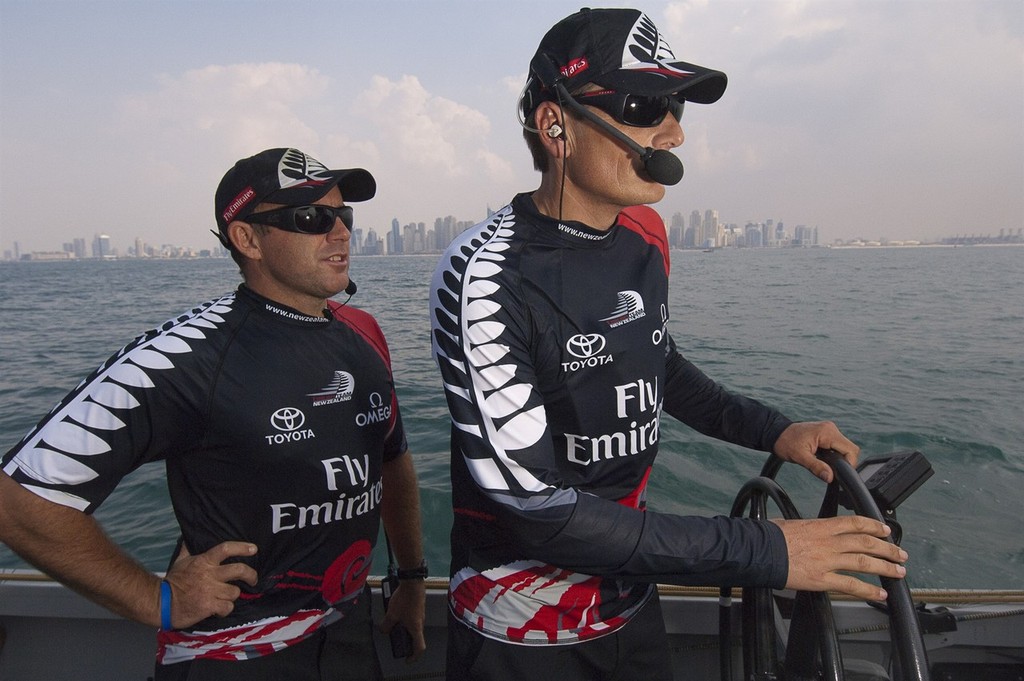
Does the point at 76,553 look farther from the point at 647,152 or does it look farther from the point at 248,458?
the point at 647,152

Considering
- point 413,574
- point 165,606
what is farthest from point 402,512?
point 165,606

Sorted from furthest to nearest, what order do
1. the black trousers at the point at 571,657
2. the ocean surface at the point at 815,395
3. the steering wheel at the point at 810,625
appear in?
the ocean surface at the point at 815,395 < the black trousers at the point at 571,657 < the steering wheel at the point at 810,625

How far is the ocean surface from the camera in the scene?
5066 millimetres

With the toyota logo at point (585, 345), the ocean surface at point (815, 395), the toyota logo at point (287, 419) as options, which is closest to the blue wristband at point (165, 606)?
the toyota logo at point (287, 419)

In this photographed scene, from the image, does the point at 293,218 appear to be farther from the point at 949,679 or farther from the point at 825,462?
the point at 949,679

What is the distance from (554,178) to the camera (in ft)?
4.97

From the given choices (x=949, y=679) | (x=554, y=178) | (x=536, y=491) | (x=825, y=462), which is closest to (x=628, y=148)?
(x=554, y=178)

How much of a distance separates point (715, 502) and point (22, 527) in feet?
16.9

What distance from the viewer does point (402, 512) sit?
2.25 m

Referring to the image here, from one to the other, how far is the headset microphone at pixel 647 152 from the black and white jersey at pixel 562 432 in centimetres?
23

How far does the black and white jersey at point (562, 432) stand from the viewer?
1.14 m

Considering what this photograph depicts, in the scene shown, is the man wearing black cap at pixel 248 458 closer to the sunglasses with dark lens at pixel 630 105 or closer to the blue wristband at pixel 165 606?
the blue wristband at pixel 165 606

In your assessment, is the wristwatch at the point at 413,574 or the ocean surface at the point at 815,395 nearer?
the wristwatch at the point at 413,574

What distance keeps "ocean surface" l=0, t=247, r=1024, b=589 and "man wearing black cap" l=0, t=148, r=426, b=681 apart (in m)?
2.39
